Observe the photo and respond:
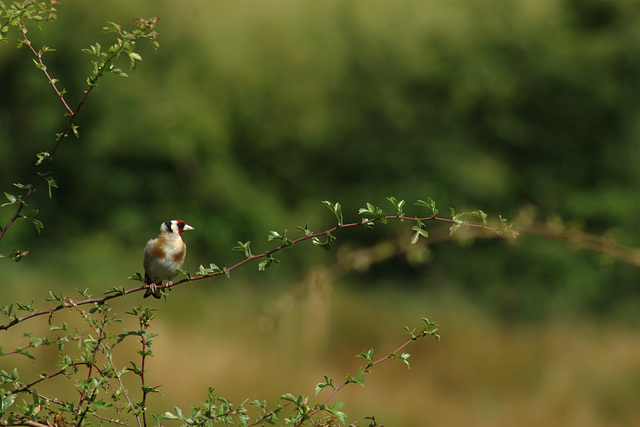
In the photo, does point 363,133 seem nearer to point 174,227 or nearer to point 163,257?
point 174,227

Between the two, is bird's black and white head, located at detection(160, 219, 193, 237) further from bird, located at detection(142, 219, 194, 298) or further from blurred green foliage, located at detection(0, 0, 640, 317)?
blurred green foliage, located at detection(0, 0, 640, 317)

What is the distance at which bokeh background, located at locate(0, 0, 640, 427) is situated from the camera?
39.7ft

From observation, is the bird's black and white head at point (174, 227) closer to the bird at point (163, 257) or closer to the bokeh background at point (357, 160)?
the bird at point (163, 257)

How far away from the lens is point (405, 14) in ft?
73.2

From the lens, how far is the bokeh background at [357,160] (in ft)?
39.7

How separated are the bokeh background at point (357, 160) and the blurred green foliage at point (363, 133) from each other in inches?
2.2

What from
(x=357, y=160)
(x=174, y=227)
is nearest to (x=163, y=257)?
(x=174, y=227)

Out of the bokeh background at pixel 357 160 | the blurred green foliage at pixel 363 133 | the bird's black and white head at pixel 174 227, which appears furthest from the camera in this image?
the blurred green foliage at pixel 363 133

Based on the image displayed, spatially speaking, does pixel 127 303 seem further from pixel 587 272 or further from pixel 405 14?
pixel 405 14

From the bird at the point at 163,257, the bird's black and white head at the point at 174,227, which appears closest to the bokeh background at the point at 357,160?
the bird's black and white head at the point at 174,227

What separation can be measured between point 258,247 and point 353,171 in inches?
183

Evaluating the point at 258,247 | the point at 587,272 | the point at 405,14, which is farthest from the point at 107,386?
the point at 405,14

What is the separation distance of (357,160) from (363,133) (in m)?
0.76

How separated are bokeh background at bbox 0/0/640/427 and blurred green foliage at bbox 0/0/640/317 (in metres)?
0.06
